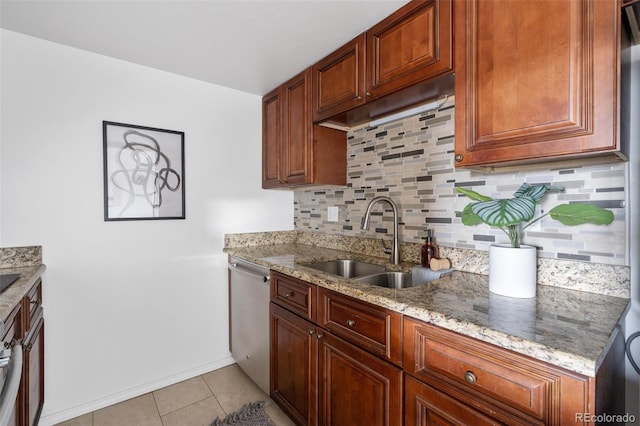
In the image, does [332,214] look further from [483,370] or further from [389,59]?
[483,370]

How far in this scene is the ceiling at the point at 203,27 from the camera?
1.43m

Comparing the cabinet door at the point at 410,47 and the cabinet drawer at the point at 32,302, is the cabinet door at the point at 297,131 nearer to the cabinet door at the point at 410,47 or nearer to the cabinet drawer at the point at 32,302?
the cabinet door at the point at 410,47

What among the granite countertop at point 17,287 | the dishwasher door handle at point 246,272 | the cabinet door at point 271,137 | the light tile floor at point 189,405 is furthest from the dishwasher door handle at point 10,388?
the cabinet door at point 271,137

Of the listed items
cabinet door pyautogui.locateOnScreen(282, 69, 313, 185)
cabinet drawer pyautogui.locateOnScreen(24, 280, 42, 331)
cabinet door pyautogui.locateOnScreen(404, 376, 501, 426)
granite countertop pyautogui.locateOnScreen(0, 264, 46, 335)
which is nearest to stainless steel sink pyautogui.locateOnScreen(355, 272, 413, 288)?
cabinet door pyautogui.locateOnScreen(404, 376, 501, 426)

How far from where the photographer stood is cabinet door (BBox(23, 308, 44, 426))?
134cm

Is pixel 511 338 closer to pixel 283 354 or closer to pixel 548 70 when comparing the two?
pixel 548 70

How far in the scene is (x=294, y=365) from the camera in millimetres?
1616

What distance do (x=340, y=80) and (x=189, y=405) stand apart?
7.32 feet

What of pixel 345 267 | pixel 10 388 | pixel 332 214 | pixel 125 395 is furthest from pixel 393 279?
A: pixel 125 395

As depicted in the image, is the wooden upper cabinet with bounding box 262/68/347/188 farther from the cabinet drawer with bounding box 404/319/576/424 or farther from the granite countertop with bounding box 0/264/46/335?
the granite countertop with bounding box 0/264/46/335

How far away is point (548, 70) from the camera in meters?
0.96

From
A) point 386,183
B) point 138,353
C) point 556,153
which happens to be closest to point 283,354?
point 138,353

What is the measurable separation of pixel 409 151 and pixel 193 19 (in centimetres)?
136

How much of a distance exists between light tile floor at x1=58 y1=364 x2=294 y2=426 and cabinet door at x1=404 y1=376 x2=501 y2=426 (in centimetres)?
102
